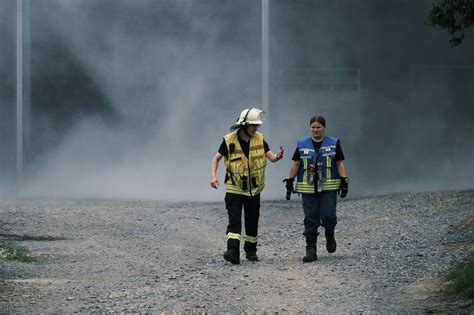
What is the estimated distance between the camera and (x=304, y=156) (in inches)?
344

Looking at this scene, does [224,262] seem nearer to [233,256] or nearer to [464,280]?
[233,256]

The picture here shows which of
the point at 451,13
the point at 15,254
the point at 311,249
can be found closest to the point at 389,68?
the point at 451,13

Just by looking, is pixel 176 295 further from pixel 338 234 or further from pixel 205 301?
pixel 338 234

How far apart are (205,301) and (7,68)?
13.6m

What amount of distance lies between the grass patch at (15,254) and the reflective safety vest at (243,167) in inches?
76.2

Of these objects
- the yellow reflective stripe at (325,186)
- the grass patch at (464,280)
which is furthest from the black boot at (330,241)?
the grass patch at (464,280)

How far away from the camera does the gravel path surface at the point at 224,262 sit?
7.02 meters

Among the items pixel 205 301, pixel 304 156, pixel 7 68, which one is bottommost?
pixel 205 301

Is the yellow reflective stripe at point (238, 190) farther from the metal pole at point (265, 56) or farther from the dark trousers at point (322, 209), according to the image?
the metal pole at point (265, 56)

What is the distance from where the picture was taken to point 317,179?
342 inches

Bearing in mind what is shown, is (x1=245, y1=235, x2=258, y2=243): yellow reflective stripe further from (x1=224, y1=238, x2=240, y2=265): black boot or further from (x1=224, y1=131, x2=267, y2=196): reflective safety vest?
(x1=224, y1=131, x2=267, y2=196): reflective safety vest

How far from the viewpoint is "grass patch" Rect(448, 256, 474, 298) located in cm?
681

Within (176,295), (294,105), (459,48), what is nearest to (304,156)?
(176,295)

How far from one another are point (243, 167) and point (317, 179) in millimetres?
630
